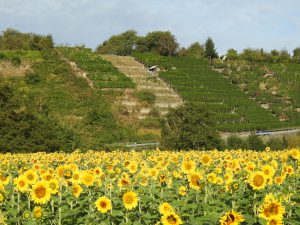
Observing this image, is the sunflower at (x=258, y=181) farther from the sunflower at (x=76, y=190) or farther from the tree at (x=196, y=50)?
the tree at (x=196, y=50)

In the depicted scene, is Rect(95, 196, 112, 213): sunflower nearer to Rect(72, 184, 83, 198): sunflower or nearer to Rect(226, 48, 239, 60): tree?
Rect(72, 184, 83, 198): sunflower

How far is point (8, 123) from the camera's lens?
70.9ft

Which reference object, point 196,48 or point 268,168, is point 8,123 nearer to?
point 268,168

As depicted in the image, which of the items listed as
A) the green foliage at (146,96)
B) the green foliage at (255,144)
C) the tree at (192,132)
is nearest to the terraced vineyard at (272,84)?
the green foliage at (146,96)

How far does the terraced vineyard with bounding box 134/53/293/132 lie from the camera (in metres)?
43.5

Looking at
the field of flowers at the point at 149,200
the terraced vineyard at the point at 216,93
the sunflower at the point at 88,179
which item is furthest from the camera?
the terraced vineyard at the point at 216,93

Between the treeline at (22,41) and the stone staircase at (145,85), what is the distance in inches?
271

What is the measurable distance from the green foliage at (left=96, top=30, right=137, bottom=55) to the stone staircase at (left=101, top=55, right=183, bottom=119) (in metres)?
19.8

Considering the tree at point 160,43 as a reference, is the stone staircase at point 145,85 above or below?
below

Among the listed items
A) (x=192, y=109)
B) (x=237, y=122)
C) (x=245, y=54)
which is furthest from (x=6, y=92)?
(x=245, y=54)

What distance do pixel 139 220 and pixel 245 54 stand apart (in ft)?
231

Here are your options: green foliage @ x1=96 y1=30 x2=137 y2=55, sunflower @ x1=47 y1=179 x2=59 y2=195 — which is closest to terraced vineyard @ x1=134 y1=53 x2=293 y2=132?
green foliage @ x1=96 y1=30 x2=137 y2=55

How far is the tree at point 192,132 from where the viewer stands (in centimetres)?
2389

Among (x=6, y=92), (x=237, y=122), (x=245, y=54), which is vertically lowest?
(x=237, y=122)
